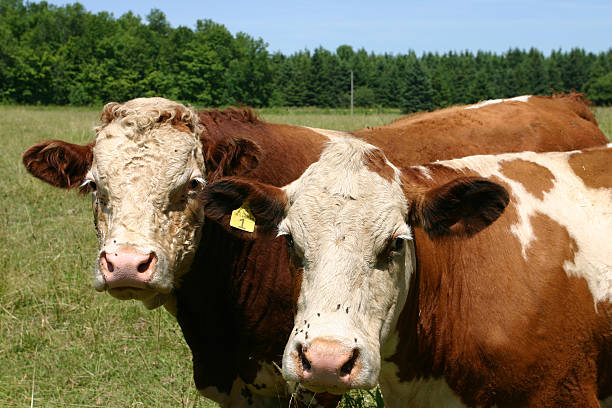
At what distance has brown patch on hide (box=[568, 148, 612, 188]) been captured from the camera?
138 inches

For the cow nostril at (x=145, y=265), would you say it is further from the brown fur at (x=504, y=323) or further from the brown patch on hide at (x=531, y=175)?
the brown patch on hide at (x=531, y=175)

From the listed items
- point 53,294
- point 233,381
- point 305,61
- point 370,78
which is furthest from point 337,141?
point 370,78

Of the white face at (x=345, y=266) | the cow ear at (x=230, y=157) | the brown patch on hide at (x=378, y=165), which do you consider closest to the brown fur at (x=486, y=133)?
the cow ear at (x=230, y=157)

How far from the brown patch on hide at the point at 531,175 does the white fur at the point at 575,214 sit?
3cm

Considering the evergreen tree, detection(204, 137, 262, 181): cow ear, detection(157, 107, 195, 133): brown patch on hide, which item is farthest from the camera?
the evergreen tree

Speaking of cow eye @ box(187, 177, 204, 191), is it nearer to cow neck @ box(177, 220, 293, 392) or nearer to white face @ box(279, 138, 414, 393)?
cow neck @ box(177, 220, 293, 392)

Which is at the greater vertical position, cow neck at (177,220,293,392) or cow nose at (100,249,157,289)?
cow nose at (100,249,157,289)

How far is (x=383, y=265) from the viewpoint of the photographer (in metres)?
2.68

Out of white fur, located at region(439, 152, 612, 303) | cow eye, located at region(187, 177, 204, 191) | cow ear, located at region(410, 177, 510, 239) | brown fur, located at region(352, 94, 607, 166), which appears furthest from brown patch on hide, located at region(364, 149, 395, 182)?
brown fur, located at region(352, 94, 607, 166)

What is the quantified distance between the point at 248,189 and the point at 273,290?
1136 mm

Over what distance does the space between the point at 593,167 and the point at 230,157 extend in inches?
89.9

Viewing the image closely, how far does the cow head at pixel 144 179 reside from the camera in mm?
3309

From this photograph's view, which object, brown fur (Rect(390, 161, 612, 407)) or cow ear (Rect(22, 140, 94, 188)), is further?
cow ear (Rect(22, 140, 94, 188))

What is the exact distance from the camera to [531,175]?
352 centimetres
